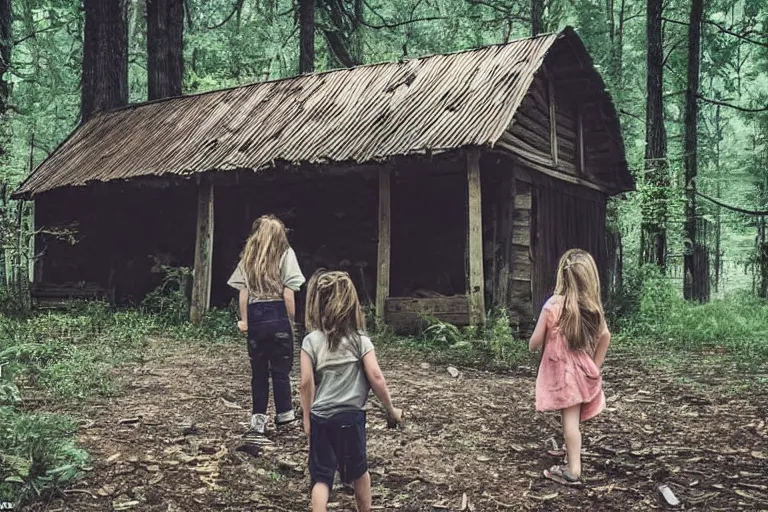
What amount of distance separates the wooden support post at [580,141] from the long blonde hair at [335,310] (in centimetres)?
1178

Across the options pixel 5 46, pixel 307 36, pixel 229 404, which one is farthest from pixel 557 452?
pixel 307 36

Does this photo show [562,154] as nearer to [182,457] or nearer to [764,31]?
[764,31]

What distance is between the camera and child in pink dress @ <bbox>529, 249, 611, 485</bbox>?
15.8 feet

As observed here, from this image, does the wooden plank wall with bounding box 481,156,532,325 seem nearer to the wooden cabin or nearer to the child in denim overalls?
the wooden cabin

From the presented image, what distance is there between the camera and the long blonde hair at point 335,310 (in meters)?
3.84

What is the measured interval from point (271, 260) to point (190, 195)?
10.1 m

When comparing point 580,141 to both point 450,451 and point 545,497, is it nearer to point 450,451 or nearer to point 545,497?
point 450,451

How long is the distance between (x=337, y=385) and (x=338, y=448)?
31 cm

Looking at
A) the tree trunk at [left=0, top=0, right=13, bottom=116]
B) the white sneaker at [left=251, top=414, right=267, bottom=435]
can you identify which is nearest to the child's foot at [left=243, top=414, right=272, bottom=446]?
the white sneaker at [left=251, top=414, right=267, bottom=435]

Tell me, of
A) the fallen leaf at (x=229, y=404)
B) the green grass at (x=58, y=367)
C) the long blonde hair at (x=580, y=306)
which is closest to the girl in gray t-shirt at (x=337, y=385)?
the long blonde hair at (x=580, y=306)

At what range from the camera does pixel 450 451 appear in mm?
5496

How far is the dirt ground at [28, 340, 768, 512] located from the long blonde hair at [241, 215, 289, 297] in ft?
3.81

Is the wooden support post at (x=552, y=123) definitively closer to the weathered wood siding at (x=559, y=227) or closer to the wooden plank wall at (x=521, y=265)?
the weathered wood siding at (x=559, y=227)

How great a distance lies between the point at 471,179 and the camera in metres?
11.1
